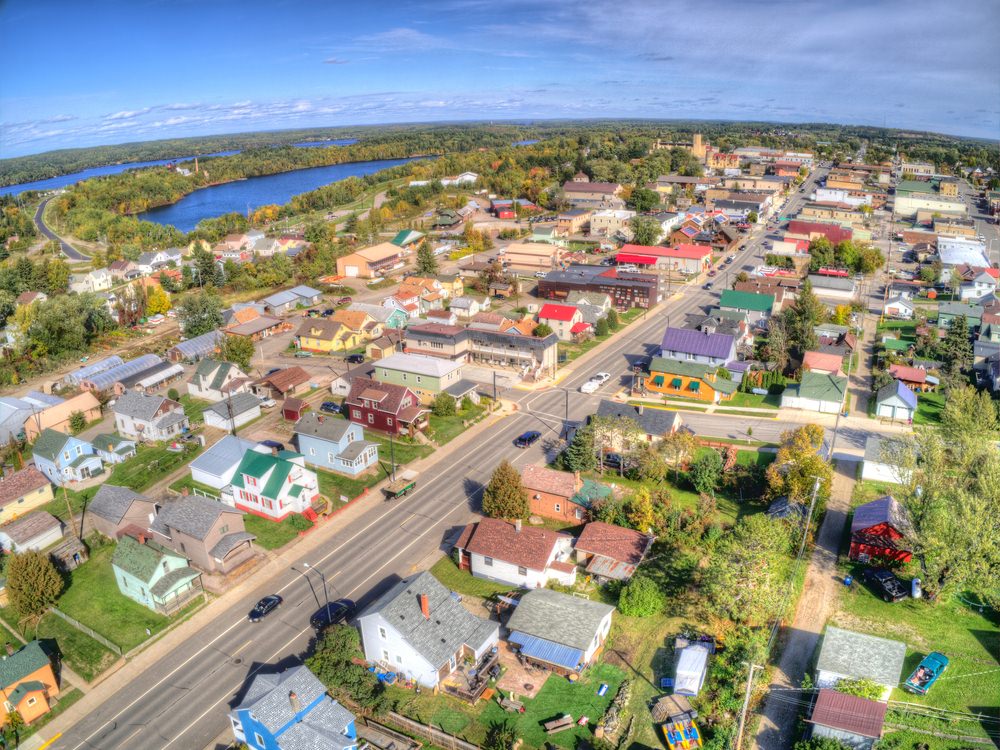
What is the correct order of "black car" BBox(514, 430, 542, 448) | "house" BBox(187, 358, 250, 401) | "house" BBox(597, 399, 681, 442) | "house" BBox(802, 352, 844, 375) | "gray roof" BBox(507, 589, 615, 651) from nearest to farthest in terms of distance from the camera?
1. "gray roof" BBox(507, 589, 615, 651)
2. "house" BBox(597, 399, 681, 442)
3. "black car" BBox(514, 430, 542, 448)
4. "house" BBox(187, 358, 250, 401)
5. "house" BBox(802, 352, 844, 375)

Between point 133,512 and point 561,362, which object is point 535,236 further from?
point 133,512

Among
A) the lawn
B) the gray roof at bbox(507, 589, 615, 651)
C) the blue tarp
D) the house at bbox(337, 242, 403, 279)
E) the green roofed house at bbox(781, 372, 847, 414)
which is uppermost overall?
the house at bbox(337, 242, 403, 279)

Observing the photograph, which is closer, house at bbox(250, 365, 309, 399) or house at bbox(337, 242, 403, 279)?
house at bbox(250, 365, 309, 399)

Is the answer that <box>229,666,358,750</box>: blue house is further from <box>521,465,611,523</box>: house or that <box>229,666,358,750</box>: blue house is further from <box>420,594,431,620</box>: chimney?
<box>521,465,611,523</box>: house

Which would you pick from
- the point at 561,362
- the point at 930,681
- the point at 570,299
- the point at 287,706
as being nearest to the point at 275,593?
the point at 287,706

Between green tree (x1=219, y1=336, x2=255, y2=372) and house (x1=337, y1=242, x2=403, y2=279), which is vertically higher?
house (x1=337, y1=242, x2=403, y2=279)

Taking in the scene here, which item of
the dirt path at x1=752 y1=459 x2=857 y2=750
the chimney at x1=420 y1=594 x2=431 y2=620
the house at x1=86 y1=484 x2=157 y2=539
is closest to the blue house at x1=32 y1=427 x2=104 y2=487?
the house at x1=86 y1=484 x2=157 y2=539

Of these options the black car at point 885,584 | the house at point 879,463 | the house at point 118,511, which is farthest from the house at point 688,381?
the house at point 118,511

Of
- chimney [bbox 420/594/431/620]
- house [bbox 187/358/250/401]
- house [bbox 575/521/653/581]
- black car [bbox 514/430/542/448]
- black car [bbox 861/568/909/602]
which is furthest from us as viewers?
house [bbox 187/358/250/401]
